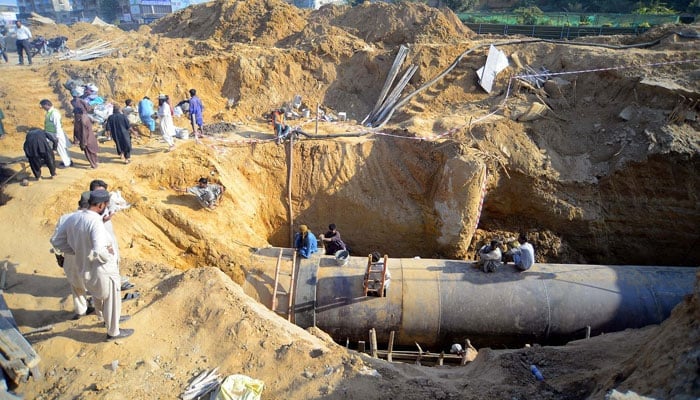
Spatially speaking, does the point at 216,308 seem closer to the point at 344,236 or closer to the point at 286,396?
the point at 286,396

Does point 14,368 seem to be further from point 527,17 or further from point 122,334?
point 527,17

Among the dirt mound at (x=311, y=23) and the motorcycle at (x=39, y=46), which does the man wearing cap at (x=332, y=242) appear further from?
the motorcycle at (x=39, y=46)

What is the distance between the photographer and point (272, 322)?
6641 mm

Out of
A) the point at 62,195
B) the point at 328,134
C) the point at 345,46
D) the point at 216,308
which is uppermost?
the point at 345,46

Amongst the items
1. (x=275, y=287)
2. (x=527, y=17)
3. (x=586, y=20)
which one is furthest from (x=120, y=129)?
(x=586, y=20)

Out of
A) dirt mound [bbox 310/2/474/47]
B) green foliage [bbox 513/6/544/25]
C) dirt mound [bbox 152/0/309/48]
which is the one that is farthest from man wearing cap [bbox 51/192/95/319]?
green foliage [bbox 513/6/544/25]

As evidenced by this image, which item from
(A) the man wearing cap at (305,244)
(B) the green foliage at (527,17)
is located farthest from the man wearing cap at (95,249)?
(B) the green foliage at (527,17)

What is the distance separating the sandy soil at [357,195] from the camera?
5629 millimetres

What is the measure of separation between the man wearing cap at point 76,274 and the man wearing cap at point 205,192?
4196 mm

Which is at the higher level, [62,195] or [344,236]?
[62,195]

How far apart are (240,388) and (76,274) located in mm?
2896

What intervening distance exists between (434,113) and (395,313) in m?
7.84

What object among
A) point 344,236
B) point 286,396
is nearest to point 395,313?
point 286,396

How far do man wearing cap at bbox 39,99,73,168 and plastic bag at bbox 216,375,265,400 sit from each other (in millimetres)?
8300
